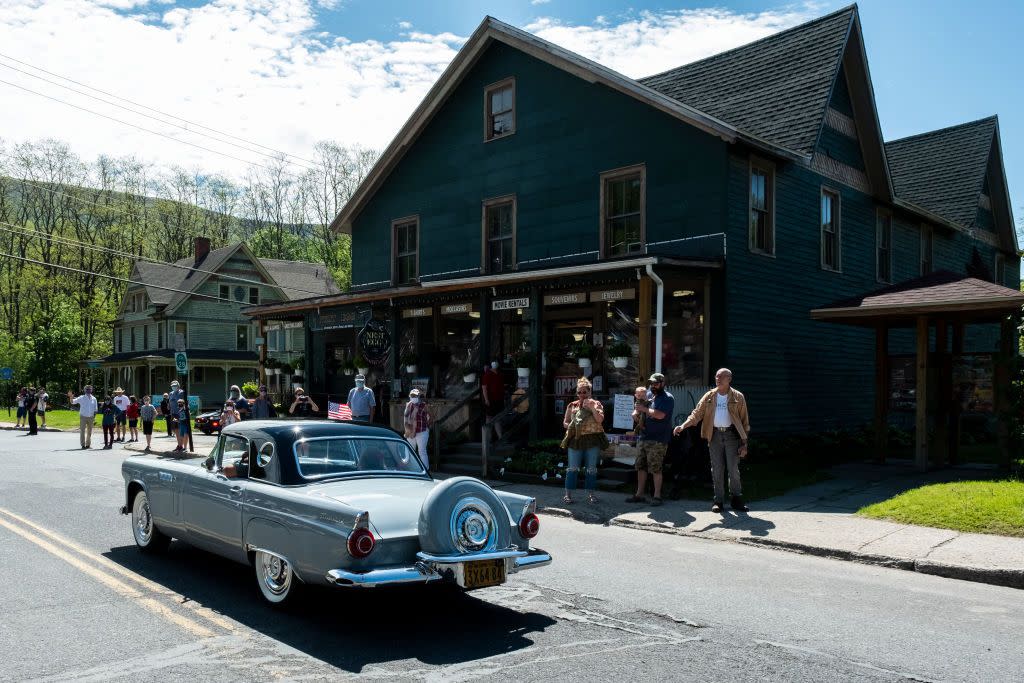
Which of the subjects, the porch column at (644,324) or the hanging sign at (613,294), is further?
the hanging sign at (613,294)

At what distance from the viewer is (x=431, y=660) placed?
5273 mm

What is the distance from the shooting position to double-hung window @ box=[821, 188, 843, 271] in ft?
66.1

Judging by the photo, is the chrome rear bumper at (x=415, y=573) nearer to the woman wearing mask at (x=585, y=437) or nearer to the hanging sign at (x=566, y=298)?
the woman wearing mask at (x=585, y=437)

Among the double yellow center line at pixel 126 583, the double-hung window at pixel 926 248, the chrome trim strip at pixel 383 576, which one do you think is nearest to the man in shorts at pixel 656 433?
the chrome trim strip at pixel 383 576

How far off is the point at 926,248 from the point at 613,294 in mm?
12908

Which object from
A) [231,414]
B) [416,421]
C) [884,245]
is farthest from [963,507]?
[231,414]

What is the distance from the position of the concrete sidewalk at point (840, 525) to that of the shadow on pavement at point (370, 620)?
14.6 ft

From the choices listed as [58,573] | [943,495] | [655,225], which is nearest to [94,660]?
[58,573]

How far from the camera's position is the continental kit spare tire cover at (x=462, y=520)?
5.81m

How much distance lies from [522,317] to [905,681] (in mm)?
15196

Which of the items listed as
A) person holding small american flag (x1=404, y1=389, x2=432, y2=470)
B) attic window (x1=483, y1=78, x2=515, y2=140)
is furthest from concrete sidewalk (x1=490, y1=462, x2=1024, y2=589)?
attic window (x1=483, y1=78, x2=515, y2=140)

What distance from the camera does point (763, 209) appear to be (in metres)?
18.0

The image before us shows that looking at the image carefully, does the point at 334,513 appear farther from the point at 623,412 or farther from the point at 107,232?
the point at 107,232

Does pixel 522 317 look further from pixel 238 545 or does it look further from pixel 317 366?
pixel 238 545
